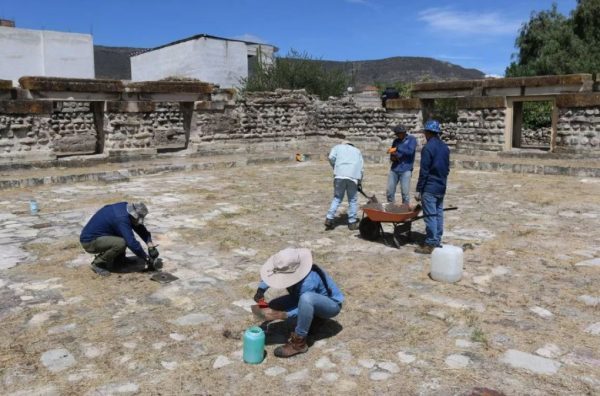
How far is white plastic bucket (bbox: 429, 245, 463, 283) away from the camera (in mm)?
5616

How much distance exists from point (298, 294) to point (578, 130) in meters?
13.3

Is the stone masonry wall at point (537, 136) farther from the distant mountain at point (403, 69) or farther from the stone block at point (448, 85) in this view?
the distant mountain at point (403, 69)

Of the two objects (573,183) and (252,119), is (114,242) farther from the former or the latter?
(252,119)

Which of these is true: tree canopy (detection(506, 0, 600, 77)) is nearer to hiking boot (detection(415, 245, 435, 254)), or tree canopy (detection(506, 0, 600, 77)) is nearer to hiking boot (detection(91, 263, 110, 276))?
hiking boot (detection(415, 245, 435, 254))

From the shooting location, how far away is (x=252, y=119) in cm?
1972

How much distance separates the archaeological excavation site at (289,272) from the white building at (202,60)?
18.0 m

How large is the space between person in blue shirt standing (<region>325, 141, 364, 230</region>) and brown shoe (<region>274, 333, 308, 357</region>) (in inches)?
158

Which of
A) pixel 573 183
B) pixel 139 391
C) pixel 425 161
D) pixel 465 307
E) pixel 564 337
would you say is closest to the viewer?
pixel 139 391

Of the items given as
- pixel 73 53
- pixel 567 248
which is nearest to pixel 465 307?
pixel 567 248

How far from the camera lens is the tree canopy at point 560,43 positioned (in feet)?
94.6

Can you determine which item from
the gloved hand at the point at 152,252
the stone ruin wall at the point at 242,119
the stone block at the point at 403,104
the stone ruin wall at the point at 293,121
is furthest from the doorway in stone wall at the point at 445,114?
the gloved hand at the point at 152,252

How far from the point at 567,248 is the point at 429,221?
1801 millimetres

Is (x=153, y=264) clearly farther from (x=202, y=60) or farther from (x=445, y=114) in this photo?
(x=202, y=60)

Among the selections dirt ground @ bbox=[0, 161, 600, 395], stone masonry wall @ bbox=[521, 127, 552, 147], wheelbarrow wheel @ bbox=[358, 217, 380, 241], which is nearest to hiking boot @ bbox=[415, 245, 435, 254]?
dirt ground @ bbox=[0, 161, 600, 395]
